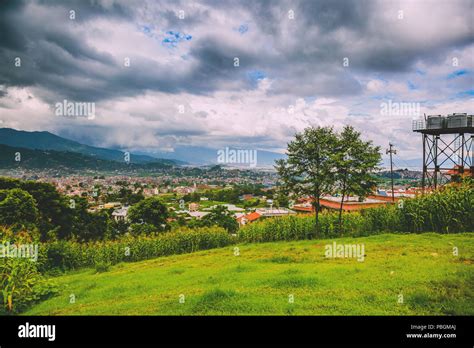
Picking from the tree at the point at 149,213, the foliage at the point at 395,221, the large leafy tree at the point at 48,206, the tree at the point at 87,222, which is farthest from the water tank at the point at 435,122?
the large leafy tree at the point at 48,206

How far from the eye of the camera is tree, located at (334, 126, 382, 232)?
17.1 m

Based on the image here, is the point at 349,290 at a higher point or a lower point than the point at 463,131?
lower

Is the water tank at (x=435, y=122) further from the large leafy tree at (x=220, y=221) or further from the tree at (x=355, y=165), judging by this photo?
the large leafy tree at (x=220, y=221)

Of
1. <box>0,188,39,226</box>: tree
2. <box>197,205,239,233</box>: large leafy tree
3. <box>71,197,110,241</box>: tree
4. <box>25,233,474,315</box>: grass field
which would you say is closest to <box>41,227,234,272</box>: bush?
<box>0,188,39,226</box>: tree

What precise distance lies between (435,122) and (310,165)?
576 inches

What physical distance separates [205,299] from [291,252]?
8.08 metres

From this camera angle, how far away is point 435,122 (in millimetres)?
24719

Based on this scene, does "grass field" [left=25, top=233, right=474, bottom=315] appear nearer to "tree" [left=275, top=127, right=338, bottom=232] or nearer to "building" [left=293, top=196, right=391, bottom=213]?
"tree" [left=275, top=127, right=338, bottom=232]

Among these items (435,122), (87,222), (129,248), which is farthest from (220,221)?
(435,122)

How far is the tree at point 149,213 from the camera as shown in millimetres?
32562

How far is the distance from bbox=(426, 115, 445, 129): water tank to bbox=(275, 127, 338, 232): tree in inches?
509
